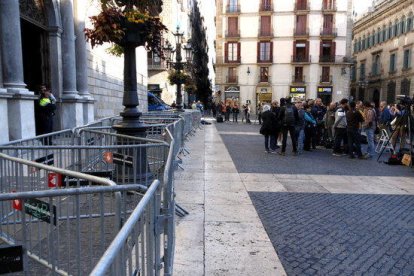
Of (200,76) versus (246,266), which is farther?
(200,76)

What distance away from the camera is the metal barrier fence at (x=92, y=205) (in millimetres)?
2129

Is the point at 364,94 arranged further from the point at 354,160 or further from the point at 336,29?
the point at 354,160

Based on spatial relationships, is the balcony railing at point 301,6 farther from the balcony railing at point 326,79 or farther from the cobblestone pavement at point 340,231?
the cobblestone pavement at point 340,231

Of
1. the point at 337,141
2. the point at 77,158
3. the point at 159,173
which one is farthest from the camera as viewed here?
the point at 337,141

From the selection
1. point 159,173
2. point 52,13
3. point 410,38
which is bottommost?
point 159,173

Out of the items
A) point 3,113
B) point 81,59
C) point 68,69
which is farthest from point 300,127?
point 3,113

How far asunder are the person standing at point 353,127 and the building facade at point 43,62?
8282 millimetres

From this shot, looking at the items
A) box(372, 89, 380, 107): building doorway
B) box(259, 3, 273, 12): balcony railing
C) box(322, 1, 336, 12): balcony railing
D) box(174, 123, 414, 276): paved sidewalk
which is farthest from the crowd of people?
box(372, 89, 380, 107): building doorway

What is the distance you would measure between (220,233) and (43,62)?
9.29 m

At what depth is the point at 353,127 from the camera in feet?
34.8

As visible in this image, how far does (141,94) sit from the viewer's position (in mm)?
23062

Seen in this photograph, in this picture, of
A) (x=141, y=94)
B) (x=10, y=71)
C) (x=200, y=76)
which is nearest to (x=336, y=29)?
(x=200, y=76)

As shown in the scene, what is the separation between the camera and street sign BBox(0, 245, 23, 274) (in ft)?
7.02

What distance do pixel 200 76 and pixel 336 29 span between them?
23.0 m
